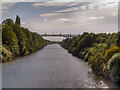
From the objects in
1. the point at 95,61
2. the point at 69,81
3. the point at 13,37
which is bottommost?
the point at 69,81

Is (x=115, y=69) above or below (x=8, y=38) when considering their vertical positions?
below

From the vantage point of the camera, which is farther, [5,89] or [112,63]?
[112,63]

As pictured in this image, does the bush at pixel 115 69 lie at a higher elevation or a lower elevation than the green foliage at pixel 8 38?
lower

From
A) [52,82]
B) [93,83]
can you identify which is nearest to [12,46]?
[52,82]

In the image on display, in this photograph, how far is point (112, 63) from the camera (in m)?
34.9

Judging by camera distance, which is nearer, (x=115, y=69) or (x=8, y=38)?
(x=115, y=69)

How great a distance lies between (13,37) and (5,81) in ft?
160

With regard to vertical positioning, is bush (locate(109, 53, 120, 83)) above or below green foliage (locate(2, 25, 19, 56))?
below

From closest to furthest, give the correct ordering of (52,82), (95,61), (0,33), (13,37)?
(52,82) → (95,61) → (0,33) → (13,37)

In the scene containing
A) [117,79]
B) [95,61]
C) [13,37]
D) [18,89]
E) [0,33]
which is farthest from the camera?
[13,37]

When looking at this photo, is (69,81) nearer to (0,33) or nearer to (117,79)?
(117,79)

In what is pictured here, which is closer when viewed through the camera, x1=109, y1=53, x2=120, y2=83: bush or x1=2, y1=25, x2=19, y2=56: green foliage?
x1=109, y1=53, x2=120, y2=83: bush

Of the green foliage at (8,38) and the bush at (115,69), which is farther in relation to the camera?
the green foliage at (8,38)

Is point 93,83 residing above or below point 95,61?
below
